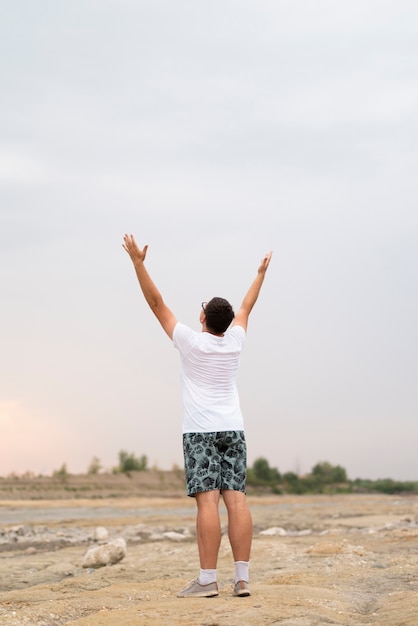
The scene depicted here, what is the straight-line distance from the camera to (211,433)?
23.2 feet

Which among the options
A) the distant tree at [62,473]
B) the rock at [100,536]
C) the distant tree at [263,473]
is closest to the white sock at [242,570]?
the rock at [100,536]

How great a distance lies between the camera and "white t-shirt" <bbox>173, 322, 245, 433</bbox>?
7.08 m

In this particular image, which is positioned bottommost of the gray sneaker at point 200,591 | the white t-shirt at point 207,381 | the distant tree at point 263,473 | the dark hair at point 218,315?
the gray sneaker at point 200,591

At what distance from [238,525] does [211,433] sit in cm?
76

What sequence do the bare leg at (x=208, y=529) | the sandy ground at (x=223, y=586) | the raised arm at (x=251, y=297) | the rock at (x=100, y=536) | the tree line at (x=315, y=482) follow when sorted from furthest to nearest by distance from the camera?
the tree line at (x=315, y=482) → the rock at (x=100, y=536) → the raised arm at (x=251, y=297) → the bare leg at (x=208, y=529) → the sandy ground at (x=223, y=586)

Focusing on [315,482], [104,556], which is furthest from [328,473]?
[104,556]

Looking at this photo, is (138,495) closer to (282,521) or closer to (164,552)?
(282,521)

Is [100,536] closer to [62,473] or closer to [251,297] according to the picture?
[251,297]

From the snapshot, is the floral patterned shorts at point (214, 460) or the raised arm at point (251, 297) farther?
the raised arm at point (251, 297)

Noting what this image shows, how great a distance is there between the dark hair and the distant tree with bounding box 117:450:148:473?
5350cm

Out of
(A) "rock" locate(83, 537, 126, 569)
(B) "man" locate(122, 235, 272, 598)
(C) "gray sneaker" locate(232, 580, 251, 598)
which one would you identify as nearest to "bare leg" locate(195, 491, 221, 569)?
(B) "man" locate(122, 235, 272, 598)

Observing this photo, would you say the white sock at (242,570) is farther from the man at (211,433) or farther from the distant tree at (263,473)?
the distant tree at (263,473)

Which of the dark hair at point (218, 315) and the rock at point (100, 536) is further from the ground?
the dark hair at point (218, 315)

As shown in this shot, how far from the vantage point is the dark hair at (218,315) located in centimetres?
729
